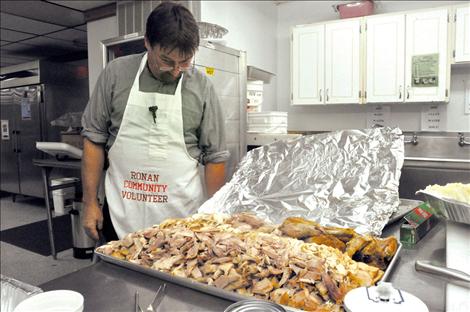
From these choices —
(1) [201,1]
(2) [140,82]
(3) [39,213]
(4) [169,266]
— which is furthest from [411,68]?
(3) [39,213]

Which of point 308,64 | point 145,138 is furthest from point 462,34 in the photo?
point 145,138

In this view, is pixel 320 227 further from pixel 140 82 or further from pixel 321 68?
pixel 321 68

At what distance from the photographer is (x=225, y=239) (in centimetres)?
76

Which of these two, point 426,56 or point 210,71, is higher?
point 426,56

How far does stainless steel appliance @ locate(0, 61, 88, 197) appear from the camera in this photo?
15.9ft

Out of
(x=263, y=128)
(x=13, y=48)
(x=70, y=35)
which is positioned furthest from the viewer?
(x=13, y=48)

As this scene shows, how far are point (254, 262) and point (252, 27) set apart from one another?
328 cm

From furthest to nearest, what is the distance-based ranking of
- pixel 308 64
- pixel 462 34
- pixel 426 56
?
pixel 308 64 < pixel 426 56 < pixel 462 34

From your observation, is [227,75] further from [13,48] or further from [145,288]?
[13,48]

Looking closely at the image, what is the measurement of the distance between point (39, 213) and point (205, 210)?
168 inches

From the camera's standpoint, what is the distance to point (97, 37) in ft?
11.6

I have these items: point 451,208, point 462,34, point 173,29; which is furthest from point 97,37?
point 451,208

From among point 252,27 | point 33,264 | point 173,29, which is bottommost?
Answer: point 33,264

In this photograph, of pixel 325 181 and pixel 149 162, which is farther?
pixel 149 162
